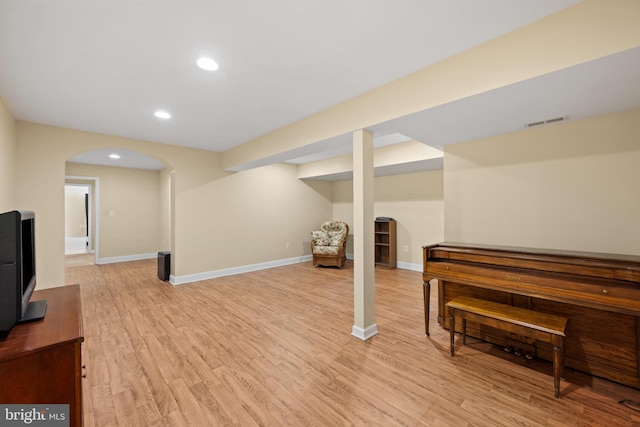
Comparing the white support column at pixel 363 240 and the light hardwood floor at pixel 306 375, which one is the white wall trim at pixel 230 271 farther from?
the white support column at pixel 363 240

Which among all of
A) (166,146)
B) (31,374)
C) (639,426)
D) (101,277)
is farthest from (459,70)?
(101,277)

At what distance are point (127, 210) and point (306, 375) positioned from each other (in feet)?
23.4

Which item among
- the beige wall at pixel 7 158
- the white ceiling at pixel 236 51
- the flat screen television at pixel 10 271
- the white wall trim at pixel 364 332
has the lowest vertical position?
the white wall trim at pixel 364 332

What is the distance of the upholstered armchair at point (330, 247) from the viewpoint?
5805 millimetres

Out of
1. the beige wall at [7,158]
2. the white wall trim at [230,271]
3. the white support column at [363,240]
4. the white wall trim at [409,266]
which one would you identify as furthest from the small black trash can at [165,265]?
the white wall trim at [409,266]

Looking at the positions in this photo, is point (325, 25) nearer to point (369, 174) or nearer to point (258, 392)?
point (369, 174)

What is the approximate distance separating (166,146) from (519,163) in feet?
17.1

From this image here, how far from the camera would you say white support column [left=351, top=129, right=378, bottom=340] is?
262 cm

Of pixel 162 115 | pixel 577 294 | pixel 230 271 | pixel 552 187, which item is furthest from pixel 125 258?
pixel 552 187

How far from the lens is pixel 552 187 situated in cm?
275

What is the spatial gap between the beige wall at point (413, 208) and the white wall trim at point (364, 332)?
2.75m

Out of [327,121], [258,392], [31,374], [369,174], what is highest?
[327,121]

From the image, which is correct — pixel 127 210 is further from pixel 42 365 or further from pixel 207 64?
pixel 42 365

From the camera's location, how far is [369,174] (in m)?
2.71
